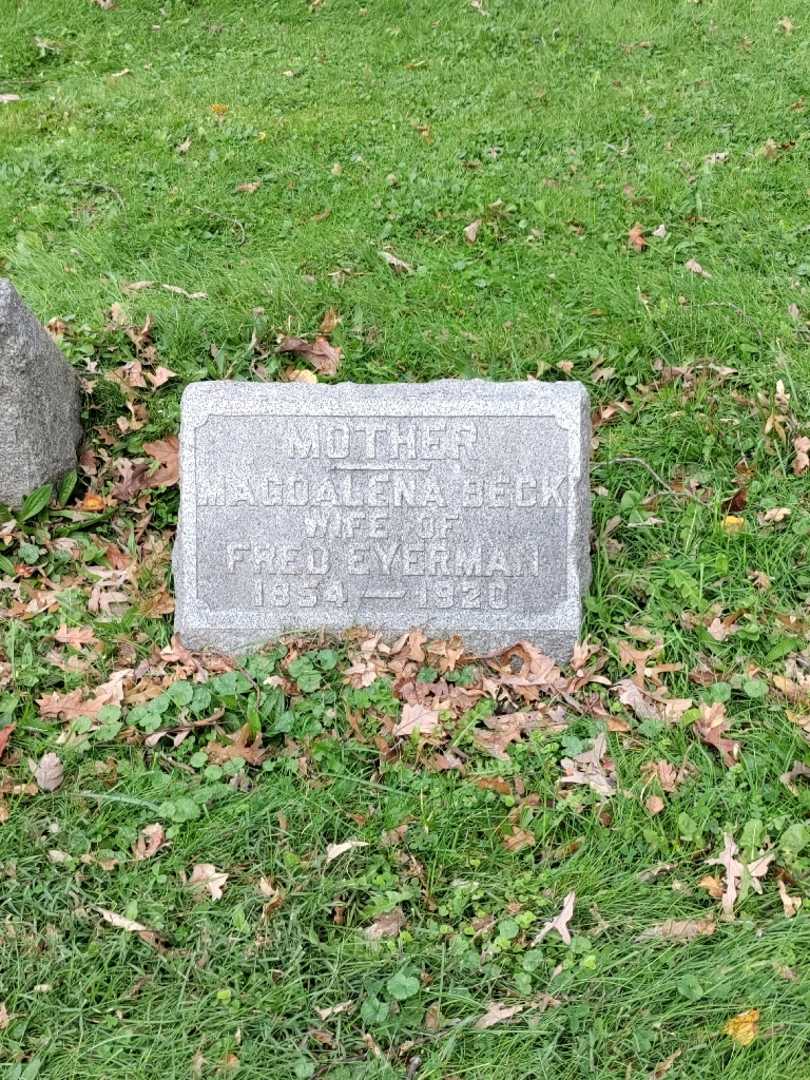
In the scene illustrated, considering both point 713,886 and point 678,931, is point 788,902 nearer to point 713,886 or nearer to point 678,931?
point 713,886

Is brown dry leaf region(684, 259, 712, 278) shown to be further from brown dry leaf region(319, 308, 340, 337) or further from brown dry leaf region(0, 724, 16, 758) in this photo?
brown dry leaf region(0, 724, 16, 758)

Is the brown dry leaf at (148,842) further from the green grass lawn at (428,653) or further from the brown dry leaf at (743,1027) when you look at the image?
the brown dry leaf at (743,1027)

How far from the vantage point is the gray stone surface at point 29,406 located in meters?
3.74

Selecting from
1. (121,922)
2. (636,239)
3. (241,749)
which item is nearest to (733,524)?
(241,749)

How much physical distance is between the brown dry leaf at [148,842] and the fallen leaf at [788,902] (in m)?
1.82

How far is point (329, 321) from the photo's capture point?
5000 millimetres

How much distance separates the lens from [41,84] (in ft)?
24.8

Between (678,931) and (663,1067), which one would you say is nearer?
(663,1067)

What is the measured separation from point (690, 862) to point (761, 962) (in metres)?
0.35

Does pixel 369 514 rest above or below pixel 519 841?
above

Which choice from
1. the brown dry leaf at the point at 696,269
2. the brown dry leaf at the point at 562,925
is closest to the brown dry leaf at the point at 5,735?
the brown dry leaf at the point at 562,925

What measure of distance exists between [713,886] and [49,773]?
2071 millimetres

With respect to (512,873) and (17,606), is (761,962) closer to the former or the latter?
(512,873)

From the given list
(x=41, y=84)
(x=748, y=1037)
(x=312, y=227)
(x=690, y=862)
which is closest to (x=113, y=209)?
(x=312, y=227)
